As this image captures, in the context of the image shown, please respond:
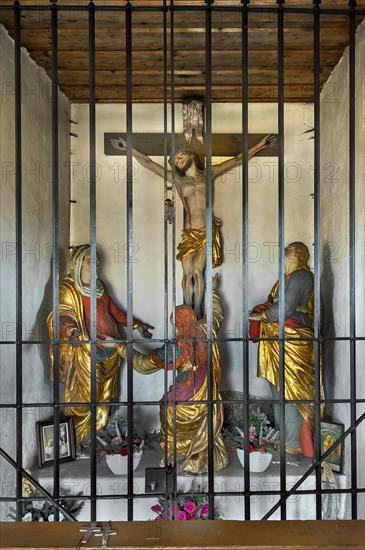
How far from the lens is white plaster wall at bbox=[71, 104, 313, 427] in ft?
12.5

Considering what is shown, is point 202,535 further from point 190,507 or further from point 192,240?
point 192,240

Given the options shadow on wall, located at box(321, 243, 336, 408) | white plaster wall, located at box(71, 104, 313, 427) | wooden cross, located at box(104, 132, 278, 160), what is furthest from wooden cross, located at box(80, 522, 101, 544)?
wooden cross, located at box(104, 132, 278, 160)

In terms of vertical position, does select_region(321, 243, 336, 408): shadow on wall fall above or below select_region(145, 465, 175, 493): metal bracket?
above

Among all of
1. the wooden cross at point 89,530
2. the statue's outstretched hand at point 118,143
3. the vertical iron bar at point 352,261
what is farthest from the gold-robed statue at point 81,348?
the wooden cross at point 89,530

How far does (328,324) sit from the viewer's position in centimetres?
346

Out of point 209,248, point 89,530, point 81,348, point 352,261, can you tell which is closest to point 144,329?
point 81,348

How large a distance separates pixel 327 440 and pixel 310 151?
1970 mm

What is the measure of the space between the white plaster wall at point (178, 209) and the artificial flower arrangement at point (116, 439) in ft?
1.86

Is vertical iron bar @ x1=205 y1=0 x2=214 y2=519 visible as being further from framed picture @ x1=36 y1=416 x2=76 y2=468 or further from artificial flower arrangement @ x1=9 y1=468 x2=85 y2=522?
framed picture @ x1=36 y1=416 x2=76 y2=468

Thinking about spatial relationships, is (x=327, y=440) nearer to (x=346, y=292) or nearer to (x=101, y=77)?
(x=346, y=292)

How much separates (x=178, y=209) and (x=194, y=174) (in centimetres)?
30

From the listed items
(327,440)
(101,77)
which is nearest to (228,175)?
(101,77)

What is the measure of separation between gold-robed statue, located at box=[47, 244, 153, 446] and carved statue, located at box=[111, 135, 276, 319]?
583 mm

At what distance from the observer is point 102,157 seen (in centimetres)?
387
